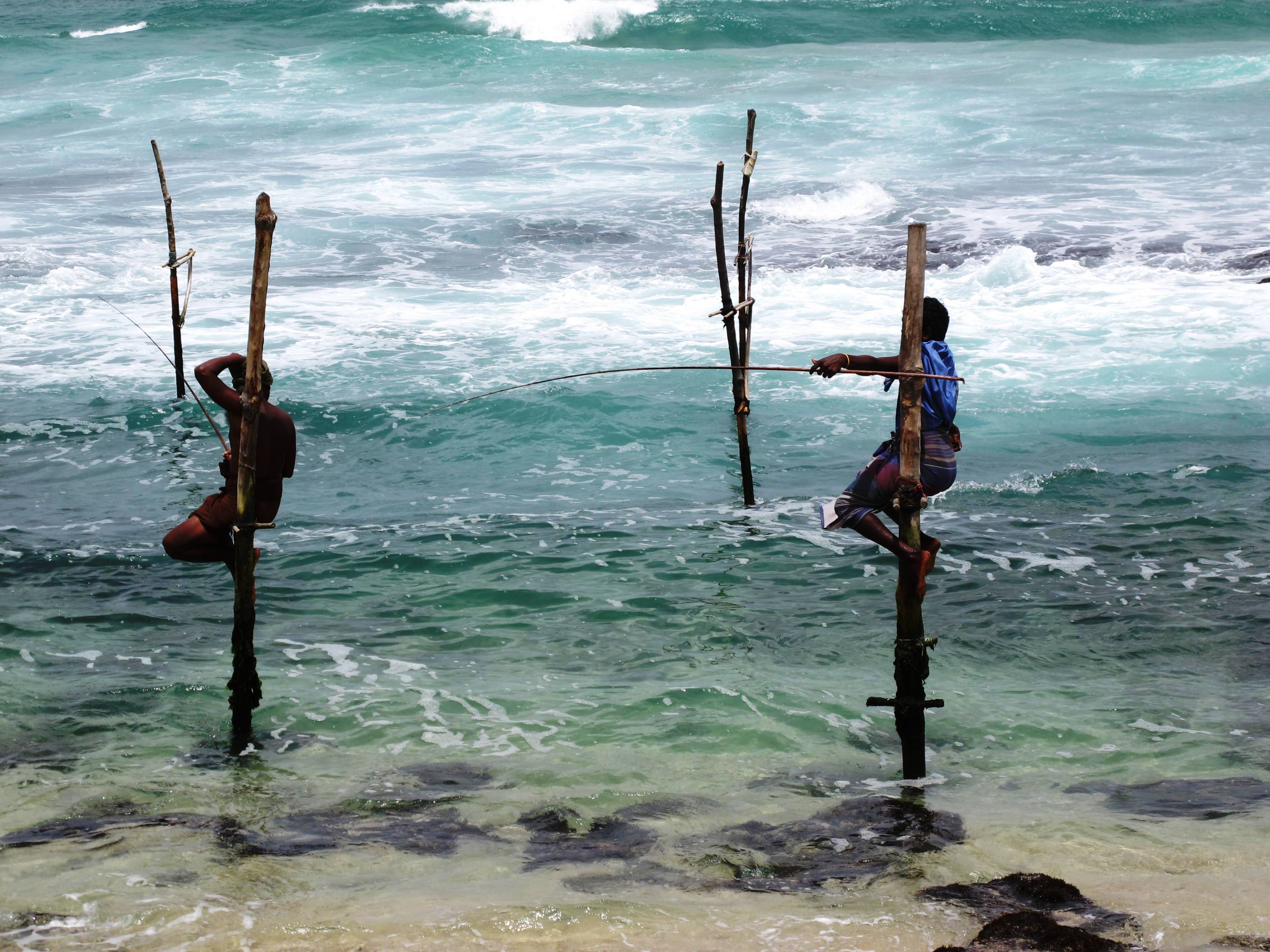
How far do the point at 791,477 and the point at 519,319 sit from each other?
21.3 ft

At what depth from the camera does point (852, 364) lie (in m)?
5.13

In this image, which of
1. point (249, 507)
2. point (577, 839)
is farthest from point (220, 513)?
point (577, 839)

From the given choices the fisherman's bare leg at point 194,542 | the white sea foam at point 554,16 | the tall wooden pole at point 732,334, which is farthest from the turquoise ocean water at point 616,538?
the white sea foam at point 554,16

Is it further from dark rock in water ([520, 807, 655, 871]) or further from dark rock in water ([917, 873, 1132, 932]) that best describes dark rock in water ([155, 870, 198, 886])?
dark rock in water ([917, 873, 1132, 932])

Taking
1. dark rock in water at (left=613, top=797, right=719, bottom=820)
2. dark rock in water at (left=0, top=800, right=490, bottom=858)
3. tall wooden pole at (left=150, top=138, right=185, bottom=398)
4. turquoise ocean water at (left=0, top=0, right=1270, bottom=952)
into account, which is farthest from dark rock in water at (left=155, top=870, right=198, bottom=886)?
tall wooden pole at (left=150, top=138, right=185, bottom=398)

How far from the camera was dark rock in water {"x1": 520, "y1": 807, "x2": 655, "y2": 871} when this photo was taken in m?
4.95

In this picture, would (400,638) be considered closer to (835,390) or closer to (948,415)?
(948,415)

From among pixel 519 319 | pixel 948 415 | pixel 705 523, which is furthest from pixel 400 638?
pixel 519 319

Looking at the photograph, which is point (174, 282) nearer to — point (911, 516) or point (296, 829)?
point (296, 829)

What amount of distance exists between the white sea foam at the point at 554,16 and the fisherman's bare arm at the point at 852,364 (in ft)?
112

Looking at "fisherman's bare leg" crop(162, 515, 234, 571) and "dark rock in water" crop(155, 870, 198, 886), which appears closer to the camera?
"dark rock in water" crop(155, 870, 198, 886)

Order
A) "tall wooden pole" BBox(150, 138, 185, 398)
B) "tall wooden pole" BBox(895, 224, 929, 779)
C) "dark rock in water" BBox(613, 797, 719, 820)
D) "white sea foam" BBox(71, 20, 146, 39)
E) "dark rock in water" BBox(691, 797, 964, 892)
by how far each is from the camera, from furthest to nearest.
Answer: "white sea foam" BBox(71, 20, 146, 39)
"tall wooden pole" BBox(150, 138, 185, 398)
"dark rock in water" BBox(613, 797, 719, 820)
"tall wooden pole" BBox(895, 224, 929, 779)
"dark rock in water" BBox(691, 797, 964, 892)

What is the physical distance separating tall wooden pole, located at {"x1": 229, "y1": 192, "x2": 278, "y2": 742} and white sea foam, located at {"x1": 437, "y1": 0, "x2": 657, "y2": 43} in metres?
33.7

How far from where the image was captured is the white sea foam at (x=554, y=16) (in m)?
37.7
